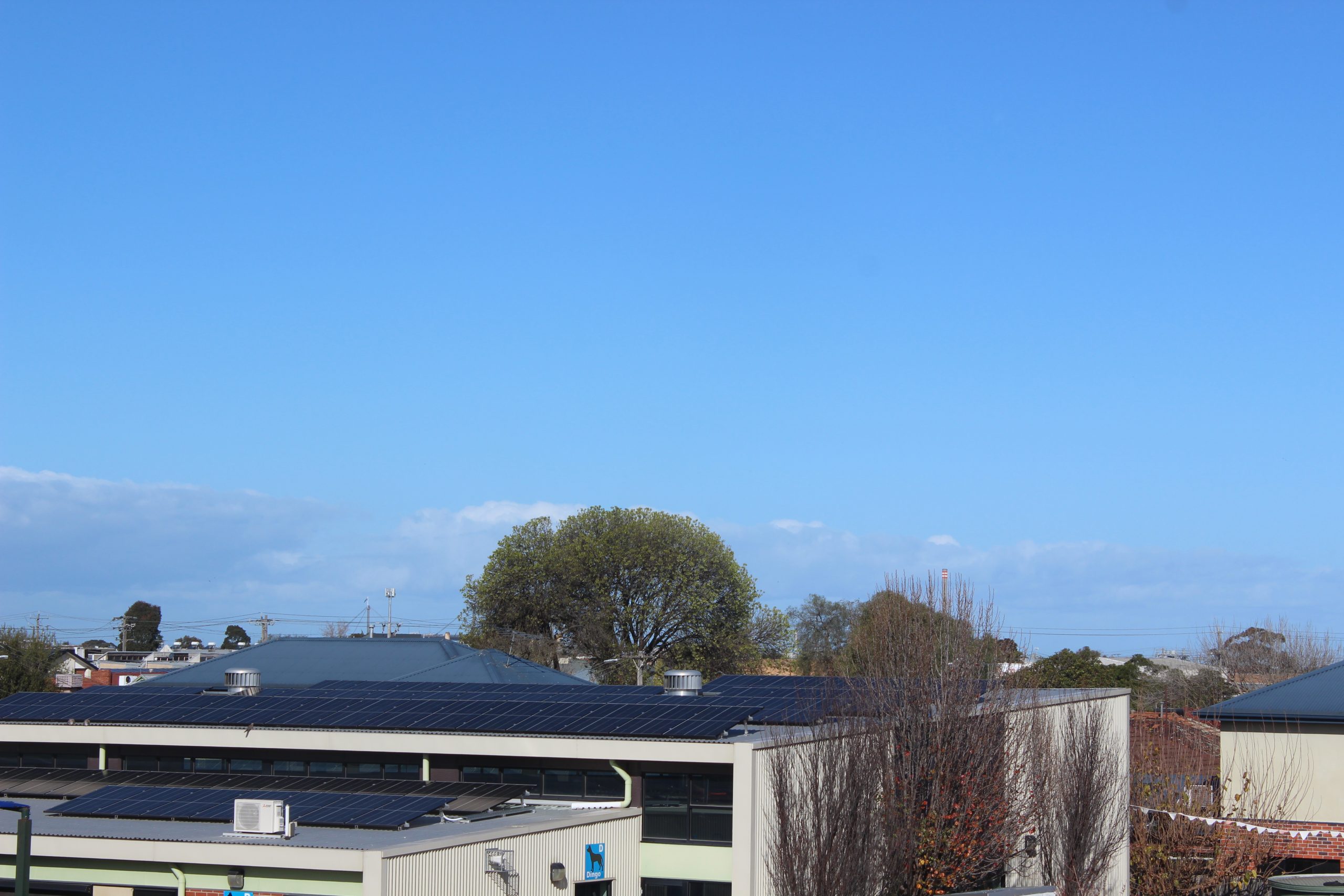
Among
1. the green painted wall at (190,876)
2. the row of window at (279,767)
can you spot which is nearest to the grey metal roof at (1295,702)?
the row of window at (279,767)

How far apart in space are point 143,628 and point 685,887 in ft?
530

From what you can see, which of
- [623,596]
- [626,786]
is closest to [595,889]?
[626,786]

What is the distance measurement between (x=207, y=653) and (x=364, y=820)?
114 metres

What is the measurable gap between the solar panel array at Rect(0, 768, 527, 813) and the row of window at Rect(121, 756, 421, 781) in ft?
0.50

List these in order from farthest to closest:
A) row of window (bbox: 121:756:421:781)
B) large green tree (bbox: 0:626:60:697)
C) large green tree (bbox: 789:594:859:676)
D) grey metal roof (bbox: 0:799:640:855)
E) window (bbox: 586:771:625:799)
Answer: large green tree (bbox: 789:594:859:676) → large green tree (bbox: 0:626:60:697) → row of window (bbox: 121:756:421:781) → window (bbox: 586:771:625:799) → grey metal roof (bbox: 0:799:640:855)

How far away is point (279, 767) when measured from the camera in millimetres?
28703

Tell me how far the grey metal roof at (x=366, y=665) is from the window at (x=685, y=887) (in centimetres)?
1889

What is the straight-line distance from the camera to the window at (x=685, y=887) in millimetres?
25281

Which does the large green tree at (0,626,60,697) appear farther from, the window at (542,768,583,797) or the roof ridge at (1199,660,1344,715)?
the roof ridge at (1199,660,1344,715)

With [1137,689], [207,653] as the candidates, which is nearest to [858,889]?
[1137,689]

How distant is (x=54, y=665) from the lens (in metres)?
75.2

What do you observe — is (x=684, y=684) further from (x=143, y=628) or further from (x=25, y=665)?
(x=143, y=628)

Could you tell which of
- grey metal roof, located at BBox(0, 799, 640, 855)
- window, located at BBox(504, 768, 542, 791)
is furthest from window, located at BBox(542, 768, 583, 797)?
grey metal roof, located at BBox(0, 799, 640, 855)

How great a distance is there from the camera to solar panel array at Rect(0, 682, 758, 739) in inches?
1043
